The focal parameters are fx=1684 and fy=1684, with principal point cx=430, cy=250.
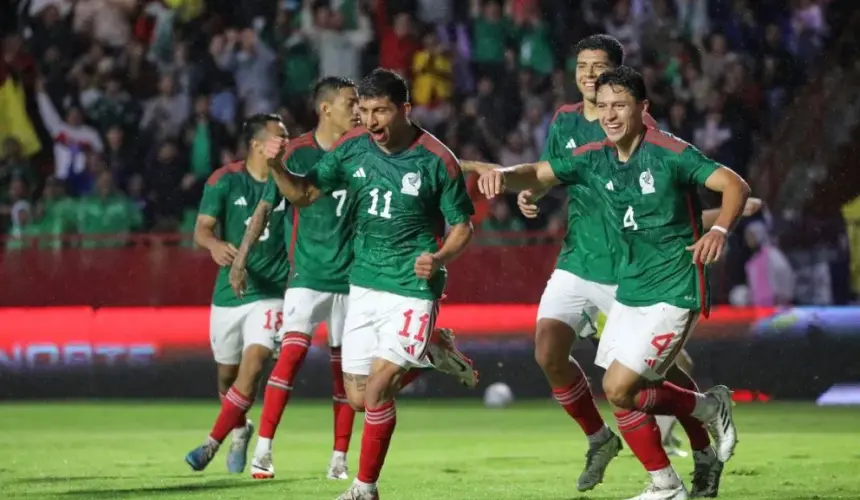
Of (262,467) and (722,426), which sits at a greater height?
(722,426)

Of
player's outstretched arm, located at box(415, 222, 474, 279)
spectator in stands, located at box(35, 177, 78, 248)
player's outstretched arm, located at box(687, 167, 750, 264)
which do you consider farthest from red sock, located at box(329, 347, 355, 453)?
spectator in stands, located at box(35, 177, 78, 248)

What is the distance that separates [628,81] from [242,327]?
377 centimetres

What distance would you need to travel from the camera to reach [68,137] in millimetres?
18156

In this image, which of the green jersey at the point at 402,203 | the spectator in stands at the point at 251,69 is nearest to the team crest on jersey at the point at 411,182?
the green jersey at the point at 402,203

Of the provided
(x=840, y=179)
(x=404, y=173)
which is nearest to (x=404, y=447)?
(x=404, y=173)

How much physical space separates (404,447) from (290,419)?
8.47 ft

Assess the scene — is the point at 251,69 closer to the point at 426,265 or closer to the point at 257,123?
the point at 257,123

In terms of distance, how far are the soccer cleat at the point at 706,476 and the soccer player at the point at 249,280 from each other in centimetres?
296

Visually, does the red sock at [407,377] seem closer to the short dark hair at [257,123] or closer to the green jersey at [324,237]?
the green jersey at [324,237]

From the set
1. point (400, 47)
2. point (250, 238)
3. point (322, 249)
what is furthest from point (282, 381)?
point (400, 47)

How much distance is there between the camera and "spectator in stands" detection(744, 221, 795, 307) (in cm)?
1518

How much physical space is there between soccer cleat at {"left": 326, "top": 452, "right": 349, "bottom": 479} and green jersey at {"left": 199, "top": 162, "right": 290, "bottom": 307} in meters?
1.30

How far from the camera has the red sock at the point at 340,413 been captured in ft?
32.7

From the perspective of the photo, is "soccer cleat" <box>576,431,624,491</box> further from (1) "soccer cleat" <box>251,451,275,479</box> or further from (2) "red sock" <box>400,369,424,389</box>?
(1) "soccer cleat" <box>251,451,275,479</box>
